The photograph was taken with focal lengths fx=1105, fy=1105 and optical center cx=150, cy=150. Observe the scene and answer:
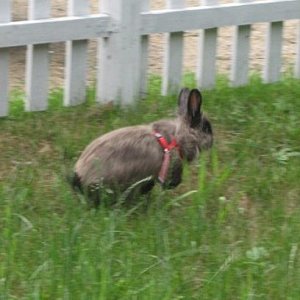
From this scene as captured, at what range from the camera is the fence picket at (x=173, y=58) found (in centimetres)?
649

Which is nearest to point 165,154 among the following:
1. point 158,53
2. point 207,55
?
point 207,55

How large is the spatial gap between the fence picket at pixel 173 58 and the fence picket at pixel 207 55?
14 cm

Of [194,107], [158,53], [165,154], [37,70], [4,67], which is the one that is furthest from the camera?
[158,53]

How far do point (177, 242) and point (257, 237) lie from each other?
16.4 inches

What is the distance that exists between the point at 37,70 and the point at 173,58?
88 cm

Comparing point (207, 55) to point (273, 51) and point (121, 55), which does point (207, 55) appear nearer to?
point (273, 51)

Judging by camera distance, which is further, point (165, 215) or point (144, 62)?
point (144, 62)

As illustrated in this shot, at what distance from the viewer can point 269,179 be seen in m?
5.56

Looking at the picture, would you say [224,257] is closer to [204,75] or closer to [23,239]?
[23,239]

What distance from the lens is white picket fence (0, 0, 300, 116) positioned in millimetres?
6031

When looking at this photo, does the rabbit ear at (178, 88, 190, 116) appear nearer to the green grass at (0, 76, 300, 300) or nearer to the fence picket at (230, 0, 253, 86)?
the green grass at (0, 76, 300, 300)

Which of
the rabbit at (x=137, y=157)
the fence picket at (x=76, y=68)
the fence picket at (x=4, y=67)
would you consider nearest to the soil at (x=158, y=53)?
the fence picket at (x=76, y=68)

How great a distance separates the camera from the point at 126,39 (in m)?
6.28

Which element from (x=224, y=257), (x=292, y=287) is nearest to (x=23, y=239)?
(x=224, y=257)
